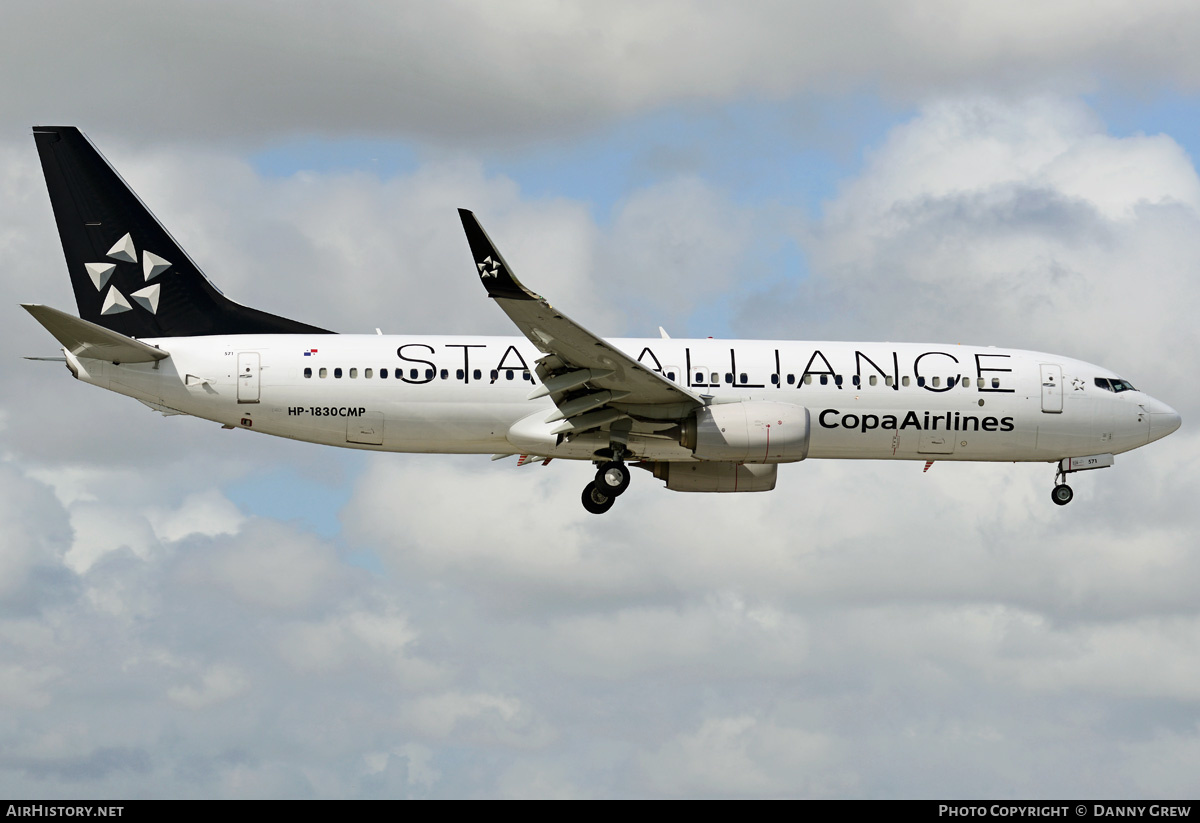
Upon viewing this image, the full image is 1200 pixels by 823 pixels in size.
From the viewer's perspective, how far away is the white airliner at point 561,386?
38625mm

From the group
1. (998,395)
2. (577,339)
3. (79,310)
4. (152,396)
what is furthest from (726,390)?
(79,310)

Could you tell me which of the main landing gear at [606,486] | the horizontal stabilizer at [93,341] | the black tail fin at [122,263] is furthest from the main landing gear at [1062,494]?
the horizontal stabilizer at [93,341]

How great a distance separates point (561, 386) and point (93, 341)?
12074 millimetres

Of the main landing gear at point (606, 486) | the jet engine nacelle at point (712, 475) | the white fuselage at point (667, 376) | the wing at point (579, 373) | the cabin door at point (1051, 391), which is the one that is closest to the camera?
the wing at point (579, 373)

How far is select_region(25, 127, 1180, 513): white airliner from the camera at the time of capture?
3862 centimetres

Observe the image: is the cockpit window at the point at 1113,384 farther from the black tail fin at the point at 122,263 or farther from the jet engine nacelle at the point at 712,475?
the black tail fin at the point at 122,263

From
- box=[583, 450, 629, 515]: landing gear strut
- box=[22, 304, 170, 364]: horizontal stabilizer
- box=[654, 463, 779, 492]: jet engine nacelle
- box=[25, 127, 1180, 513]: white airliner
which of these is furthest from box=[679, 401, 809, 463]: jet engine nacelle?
box=[22, 304, 170, 364]: horizontal stabilizer

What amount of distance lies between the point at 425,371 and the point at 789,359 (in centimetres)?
991

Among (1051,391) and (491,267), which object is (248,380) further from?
(1051,391)

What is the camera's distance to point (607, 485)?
4006 cm

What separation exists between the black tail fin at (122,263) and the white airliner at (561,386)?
40mm

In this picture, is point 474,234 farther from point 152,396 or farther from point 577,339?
point 152,396

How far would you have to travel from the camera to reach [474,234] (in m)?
33.2
